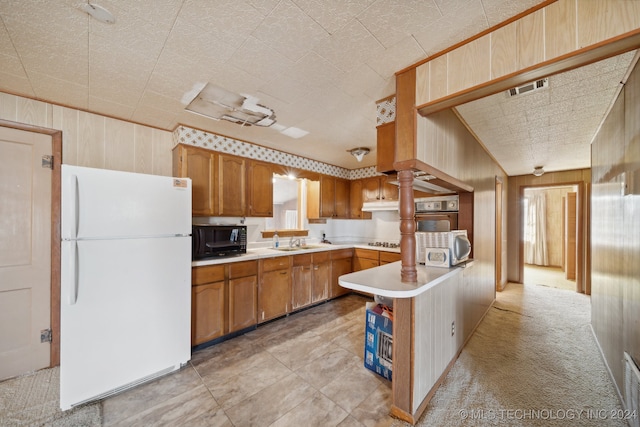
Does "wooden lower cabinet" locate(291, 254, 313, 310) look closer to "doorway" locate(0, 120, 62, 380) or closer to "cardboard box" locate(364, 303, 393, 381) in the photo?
"cardboard box" locate(364, 303, 393, 381)

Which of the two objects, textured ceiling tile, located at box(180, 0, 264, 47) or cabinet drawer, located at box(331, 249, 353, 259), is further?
cabinet drawer, located at box(331, 249, 353, 259)

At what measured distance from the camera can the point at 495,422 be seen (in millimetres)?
1580

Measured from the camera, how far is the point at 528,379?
2016 mm

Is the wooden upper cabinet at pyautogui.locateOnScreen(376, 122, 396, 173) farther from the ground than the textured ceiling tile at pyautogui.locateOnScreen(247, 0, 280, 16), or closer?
closer

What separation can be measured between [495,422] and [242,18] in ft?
9.60

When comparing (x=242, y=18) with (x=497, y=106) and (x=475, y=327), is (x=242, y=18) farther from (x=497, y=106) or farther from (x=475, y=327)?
(x=475, y=327)

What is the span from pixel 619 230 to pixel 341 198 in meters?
3.53

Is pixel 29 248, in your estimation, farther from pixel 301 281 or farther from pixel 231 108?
pixel 301 281

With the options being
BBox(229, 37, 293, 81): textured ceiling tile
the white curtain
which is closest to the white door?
BBox(229, 37, 293, 81): textured ceiling tile

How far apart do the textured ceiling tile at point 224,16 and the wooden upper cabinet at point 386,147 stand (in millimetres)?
1129

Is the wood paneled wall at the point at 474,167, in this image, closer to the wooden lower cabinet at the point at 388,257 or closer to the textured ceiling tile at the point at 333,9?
the textured ceiling tile at the point at 333,9

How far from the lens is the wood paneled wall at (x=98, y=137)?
6.97 ft

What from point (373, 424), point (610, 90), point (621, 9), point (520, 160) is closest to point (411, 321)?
point (373, 424)

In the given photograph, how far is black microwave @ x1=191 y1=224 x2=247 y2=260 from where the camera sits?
257 cm
